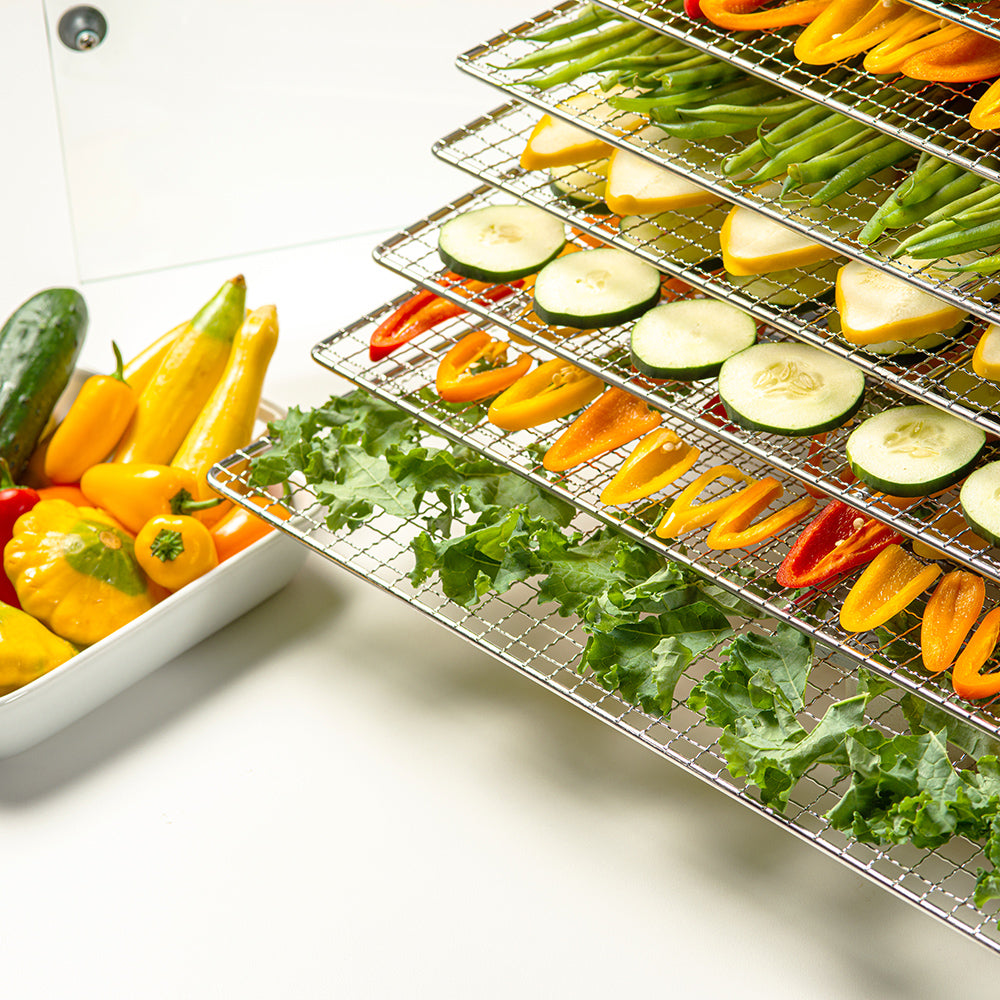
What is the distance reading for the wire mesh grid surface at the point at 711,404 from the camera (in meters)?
1.50

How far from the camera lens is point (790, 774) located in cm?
146

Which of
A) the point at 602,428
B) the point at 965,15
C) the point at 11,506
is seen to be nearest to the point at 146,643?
the point at 11,506

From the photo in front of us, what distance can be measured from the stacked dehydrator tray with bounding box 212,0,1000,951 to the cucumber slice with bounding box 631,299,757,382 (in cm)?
4

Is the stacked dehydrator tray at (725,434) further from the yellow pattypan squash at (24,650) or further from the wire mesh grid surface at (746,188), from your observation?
the yellow pattypan squash at (24,650)

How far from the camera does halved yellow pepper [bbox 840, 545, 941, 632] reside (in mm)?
1521

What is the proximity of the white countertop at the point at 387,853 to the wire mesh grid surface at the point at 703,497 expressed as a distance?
0.26 meters

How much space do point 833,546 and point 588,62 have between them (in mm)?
659

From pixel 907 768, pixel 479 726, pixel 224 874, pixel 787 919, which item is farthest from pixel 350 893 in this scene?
pixel 907 768

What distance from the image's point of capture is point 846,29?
4.90 ft

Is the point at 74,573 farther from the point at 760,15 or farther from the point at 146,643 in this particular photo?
the point at 760,15

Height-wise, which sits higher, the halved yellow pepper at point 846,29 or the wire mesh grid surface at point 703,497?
the halved yellow pepper at point 846,29

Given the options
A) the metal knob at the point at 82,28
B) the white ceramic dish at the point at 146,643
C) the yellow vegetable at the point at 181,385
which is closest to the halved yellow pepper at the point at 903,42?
the white ceramic dish at the point at 146,643

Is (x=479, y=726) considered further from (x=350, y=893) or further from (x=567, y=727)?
(x=350, y=893)

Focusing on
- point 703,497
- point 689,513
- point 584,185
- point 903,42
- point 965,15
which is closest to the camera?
point 965,15
